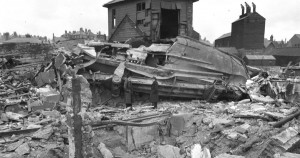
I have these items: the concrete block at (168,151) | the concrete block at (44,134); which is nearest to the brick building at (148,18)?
the concrete block at (168,151)

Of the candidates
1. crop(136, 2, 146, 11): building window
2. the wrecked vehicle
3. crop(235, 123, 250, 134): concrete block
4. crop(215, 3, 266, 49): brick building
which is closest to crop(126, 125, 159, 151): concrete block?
crop(235, 123, 250, 134): concrete block

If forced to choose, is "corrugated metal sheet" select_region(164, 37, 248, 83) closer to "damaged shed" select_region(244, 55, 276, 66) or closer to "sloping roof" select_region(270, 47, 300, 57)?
"damaged shed" select_region(244, 55, 276, 66)

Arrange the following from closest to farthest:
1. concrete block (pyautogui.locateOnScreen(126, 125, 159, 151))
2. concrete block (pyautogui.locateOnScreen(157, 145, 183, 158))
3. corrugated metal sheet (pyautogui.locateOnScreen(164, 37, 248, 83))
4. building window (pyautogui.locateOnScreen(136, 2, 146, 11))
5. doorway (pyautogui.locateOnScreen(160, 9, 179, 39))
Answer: concrete block (pyautogui.locateOnScreen(157, 145, 183, 158)) → concrete block (pyautogui.locateOnScreen(126, 125, 159, 151)) → corrugated metal sheet (pyautogui.locateOnScreen(164, 37, 248, 83)) → building window (pyautogui.locateOnScreen(136, 2, 146, 11)) → doorway (pyautogui.locateOnScreen(160, 9, 179, 39))

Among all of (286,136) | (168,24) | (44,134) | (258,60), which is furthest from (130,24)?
(258,60)

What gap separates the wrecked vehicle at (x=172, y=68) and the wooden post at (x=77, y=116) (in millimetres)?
6216

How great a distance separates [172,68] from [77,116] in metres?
7.25

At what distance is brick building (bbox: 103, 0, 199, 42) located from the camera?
17.9 m

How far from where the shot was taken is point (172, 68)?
1061 centimetres

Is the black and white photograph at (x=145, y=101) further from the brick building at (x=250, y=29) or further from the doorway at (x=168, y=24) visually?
the brick building at (x=250, y=29)

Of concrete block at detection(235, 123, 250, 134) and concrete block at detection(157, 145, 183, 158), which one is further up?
concrete block at detection(235, 123, 250, 134)

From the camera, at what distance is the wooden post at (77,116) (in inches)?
145

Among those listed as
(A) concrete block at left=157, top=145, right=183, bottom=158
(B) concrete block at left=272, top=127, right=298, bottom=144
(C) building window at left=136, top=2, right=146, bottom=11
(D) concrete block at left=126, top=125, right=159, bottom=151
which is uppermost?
(C) building window at left=136, top=2, right=146, bottom=11

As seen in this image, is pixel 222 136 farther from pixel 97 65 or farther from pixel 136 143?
pixel 97 65

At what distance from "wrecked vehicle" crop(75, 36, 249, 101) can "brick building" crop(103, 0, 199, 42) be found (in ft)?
22.6
